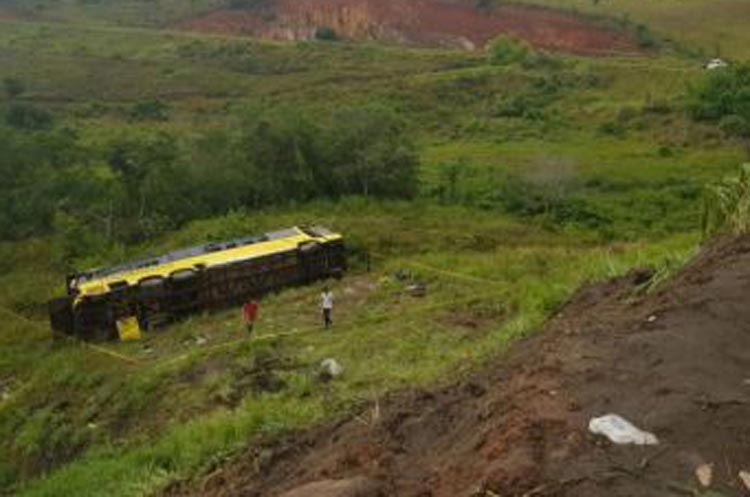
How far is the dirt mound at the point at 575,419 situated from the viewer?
520cm

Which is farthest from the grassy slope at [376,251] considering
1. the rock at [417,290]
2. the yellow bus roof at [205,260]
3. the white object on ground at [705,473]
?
the white object on ground at [705,473]

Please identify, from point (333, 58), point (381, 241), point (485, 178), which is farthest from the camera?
point (333, 58)

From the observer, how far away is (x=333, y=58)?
61719mm

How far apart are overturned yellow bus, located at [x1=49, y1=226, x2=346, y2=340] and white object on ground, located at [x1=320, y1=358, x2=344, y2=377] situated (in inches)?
265

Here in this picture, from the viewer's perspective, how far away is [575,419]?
18.7 ft

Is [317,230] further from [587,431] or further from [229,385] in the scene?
[587,431]

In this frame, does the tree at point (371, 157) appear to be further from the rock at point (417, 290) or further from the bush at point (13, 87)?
the bush at point (13, 87)

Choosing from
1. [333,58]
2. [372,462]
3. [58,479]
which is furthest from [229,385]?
[333,58]

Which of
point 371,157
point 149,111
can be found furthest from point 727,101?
point 149,111

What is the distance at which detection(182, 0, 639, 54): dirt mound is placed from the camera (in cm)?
6725

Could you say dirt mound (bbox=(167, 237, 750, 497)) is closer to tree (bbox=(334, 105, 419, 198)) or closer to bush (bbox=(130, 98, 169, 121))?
tree (bbox=(334, 105, 419, 198))

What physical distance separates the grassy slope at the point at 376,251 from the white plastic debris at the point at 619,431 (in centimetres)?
371

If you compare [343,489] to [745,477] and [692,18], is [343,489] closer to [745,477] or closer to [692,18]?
[745,477]

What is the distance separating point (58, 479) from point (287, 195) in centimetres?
1722
